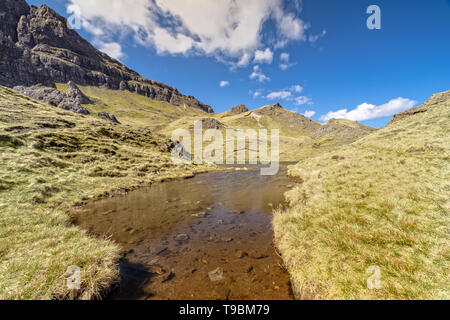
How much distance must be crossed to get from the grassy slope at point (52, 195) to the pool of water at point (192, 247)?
5.05 ft

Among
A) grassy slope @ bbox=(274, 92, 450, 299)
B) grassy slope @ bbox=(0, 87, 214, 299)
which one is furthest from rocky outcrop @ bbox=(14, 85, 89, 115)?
grassy slope @ bbox=(274, 92, 450, 299)

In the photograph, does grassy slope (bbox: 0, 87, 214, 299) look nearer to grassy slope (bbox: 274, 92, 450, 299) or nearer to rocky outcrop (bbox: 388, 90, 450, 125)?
grassy slope (bbox: 274, 92, 450, 299)

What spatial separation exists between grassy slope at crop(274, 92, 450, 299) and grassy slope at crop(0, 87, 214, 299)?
26.2 ft

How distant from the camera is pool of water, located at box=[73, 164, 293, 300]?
6676 millimetres

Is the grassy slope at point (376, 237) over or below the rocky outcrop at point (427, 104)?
below

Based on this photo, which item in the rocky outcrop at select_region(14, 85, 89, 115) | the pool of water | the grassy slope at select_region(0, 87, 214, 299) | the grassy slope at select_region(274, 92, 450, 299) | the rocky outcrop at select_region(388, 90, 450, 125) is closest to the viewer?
the grassy slope at select_region(274, 92, 450, 299)

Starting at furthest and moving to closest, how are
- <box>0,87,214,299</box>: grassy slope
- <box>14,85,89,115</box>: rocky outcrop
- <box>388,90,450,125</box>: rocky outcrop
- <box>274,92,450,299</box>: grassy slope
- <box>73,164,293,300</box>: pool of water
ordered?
<box>14,85,89,115</box>: rocky outcrop, <box>388,90,450,125</box>: rocky outcrop, <box>73,164,293,300</box>: pool of water, <box>0,87,214,299</box>: grassy slope, <box>274,92,450,299</box>: grassy slope

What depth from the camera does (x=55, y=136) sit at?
1398 inches

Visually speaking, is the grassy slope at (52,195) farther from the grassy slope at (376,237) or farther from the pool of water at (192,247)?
the grassy slope at (376,237)

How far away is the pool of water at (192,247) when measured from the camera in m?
6.68

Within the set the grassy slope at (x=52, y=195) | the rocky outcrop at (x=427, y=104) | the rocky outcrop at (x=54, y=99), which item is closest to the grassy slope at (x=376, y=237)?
the grassy slope at (x=52, y=195)

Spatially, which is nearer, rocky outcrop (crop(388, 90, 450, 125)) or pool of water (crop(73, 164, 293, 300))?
pool of water (crop(73, 164, 293, 300))

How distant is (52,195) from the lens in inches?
683
